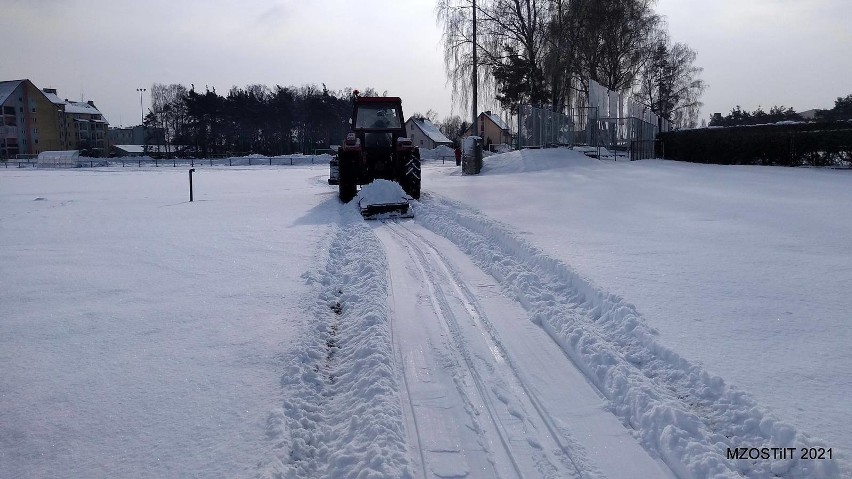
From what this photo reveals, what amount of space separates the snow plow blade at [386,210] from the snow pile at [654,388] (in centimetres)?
650

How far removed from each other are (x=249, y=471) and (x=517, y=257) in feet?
19.3

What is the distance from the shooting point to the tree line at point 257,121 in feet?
262

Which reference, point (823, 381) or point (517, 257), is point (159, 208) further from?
point (823, 381)

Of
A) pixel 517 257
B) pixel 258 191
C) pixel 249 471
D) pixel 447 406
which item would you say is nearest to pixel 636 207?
pixel 517 257

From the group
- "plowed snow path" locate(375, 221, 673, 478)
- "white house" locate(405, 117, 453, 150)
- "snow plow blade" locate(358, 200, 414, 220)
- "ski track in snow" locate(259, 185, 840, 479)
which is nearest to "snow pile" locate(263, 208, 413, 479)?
"ski track in snow" locate(259, 185, 840, 479)

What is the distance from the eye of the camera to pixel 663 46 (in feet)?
159

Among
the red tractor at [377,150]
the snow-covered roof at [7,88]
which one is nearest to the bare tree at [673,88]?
the red tractor at [377,150]

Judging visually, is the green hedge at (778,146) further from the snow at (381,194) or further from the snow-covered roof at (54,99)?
the snow-covered roof at (54,99)

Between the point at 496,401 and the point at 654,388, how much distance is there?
107 cm

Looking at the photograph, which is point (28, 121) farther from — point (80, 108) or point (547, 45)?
point (547, 45)

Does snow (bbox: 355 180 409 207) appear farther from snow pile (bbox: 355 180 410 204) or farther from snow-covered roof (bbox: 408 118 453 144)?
snow-covered roof (bbox: 408 118 453 144)

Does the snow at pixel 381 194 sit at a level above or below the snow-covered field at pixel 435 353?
above

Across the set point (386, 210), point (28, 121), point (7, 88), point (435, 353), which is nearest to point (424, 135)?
point (28, 121)

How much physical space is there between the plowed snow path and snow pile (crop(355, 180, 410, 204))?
24.1ft
